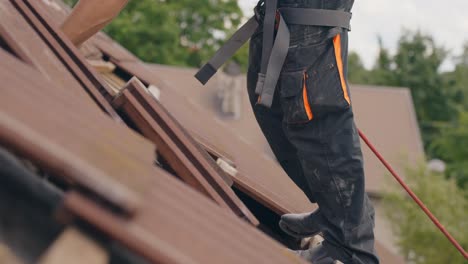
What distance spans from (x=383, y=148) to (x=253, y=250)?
28972mm

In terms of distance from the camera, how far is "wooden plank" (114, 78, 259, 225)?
292 centimetres

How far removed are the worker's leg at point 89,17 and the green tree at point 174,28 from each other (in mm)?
31033

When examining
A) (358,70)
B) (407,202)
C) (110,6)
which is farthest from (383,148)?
(110,6)

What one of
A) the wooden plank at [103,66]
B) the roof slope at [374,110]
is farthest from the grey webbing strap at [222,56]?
the roof slope at [374,110]

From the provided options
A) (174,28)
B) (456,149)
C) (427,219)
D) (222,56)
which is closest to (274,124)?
(222,56)

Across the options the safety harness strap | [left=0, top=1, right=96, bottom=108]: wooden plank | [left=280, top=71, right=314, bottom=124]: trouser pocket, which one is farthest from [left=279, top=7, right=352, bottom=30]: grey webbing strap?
[left=0, top=1, right=96, bottom=108]: wooden plank

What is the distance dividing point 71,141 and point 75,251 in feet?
0.72

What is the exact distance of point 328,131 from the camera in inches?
126

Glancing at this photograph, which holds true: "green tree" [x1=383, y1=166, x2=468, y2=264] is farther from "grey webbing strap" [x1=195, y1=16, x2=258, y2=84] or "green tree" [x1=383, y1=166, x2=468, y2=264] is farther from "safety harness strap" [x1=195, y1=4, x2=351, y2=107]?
"safety harness strap" [x1=195, y1=4, x2=351, y2=107]

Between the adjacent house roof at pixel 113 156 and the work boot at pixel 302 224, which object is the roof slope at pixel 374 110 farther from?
the adjacent house roof at pixel 113 156

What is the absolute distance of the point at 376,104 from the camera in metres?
32.7

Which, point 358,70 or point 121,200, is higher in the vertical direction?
point 121,200

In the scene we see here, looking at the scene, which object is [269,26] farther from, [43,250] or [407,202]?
[407,202]

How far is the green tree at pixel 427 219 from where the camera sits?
22.5 metres
